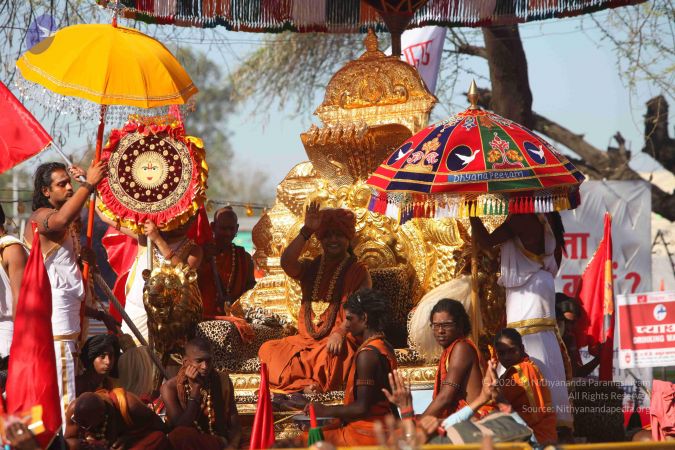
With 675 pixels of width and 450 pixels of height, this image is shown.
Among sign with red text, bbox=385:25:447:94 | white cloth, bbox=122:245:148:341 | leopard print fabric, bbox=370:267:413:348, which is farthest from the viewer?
sign with red text, bbox=385:25:447:94

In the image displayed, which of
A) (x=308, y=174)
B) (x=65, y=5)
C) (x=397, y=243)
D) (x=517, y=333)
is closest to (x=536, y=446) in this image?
(x=517, y=333)

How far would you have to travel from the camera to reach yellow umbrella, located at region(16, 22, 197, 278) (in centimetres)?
725

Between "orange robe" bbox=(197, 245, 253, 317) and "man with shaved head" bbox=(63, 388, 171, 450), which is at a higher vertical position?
"orange robe" bbox=(197, 245, 253, 317)

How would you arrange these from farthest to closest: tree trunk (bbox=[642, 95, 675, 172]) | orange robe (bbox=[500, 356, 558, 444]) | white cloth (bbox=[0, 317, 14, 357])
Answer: tree trunk (bbox=[642, 95, 675, 172]), white cloth (bbox=[0, 317, 14, 357]), orange robe (bbox=[500, 356, 558, 444])

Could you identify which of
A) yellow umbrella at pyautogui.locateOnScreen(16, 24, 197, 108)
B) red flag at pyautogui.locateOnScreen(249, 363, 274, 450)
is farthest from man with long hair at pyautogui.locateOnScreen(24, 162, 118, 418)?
red flag at pyautogui.locateOnScreen(249, 363, 274, 450)

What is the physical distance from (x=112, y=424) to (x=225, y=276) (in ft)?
7.83

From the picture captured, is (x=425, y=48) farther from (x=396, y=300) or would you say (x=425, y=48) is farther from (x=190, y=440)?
(x=190, y=440)

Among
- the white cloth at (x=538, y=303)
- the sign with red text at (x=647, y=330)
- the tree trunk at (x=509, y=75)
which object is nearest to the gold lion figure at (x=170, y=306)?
the white cloth at (x=538, y=303)

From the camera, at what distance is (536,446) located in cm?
507

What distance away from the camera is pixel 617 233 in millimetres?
12602

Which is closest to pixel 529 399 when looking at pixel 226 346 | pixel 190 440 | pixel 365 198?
pixel 190 440

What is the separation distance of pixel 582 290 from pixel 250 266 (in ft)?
8.69

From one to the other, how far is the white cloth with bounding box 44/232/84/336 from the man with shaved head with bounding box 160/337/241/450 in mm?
672

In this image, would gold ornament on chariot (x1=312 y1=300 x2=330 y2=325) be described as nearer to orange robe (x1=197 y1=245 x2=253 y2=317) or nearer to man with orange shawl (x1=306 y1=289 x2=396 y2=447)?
orange robe (x1=197 y1=245 x2=253 y2=317)
